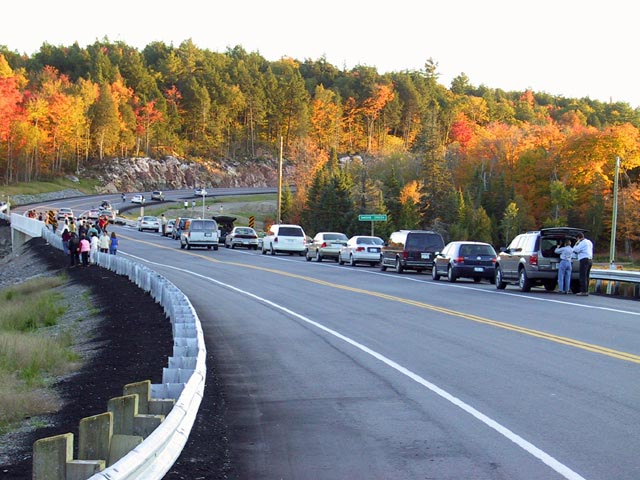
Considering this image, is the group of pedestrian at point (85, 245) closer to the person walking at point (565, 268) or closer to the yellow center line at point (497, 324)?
the yellow center line at point (497, 324)

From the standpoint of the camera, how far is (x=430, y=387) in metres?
10.8

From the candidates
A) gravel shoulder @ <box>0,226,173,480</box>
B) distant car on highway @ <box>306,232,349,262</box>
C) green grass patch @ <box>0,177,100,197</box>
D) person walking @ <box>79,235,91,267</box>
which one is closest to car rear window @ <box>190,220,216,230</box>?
distant car on highway @ <box>306,232,349,262</box>

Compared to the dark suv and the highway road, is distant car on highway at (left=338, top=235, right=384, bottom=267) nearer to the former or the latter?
the dark suv

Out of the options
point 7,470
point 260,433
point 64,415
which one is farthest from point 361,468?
point 64,415

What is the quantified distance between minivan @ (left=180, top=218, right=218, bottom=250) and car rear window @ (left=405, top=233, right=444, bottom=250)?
21.6 meters

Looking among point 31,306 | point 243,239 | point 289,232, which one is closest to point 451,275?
point 31,306

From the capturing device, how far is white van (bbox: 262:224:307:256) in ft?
179

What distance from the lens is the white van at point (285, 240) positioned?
54438 millimetres

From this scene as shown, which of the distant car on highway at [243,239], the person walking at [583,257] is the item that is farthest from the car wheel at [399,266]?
the distant car on highway at [243,239]

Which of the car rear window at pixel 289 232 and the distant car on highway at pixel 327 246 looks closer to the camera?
the distant car on highway at pixel 327 246

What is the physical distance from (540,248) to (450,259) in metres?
5.91

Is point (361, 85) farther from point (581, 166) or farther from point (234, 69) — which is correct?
point (581, 166)

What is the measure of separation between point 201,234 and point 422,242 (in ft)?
72.3

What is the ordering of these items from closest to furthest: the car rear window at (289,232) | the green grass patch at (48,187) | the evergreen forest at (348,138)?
the car rear window at (289,232) → the evergreen forest at (348,138) → the green grass patch at (48,187)
